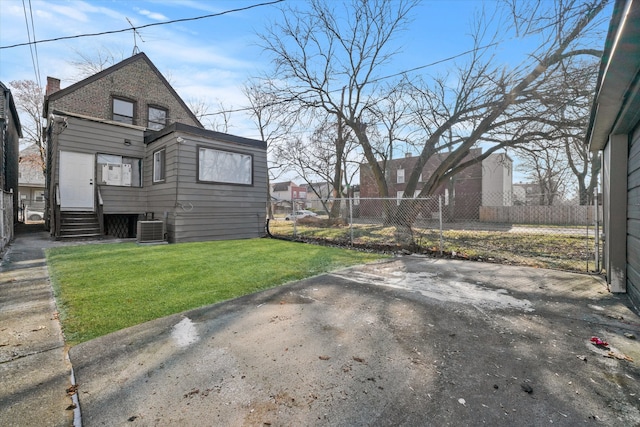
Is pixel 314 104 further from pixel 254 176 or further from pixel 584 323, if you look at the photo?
pixel 584 323

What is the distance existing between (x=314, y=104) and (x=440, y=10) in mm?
4803

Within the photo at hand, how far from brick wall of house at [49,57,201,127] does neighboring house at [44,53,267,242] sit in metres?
0.06

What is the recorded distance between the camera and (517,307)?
3.33 meters

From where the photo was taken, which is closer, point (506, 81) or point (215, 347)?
point (215, 347)

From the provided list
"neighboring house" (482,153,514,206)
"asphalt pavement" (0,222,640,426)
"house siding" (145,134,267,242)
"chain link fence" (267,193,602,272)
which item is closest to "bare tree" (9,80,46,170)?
"house siding" (145,134,267,242)

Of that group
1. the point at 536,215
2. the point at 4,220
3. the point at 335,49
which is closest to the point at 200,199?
the point at 4,220

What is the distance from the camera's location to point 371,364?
2.11 metres

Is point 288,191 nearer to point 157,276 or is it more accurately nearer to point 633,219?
point 157,276

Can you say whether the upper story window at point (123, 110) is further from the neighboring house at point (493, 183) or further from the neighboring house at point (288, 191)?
the neighboring house at point (288, 191)

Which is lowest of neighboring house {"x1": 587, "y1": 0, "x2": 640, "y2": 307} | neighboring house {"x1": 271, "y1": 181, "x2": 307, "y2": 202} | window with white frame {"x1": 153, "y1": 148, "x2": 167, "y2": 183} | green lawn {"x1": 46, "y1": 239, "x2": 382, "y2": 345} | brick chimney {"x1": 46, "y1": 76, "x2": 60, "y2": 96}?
green lawn {"x1": 46, "y1": 239, "x2": 382, "y2": 345}

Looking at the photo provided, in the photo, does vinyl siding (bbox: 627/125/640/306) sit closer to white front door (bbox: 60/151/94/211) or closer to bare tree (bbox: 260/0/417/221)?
bare tree (bbox: 260/0/417/221)

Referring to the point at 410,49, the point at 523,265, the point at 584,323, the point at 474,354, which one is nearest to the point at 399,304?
the point at 474,354

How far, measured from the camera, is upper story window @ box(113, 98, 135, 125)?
41.3ft

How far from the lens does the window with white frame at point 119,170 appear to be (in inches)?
395
